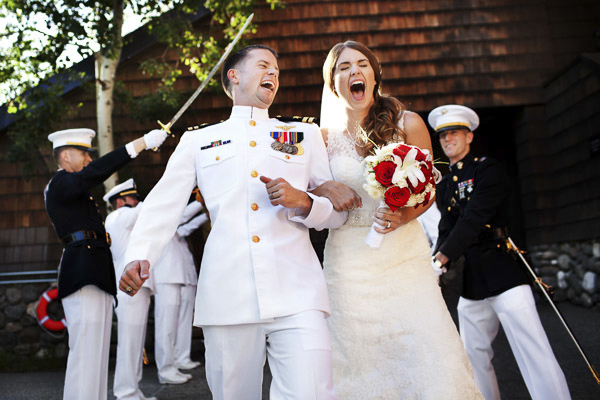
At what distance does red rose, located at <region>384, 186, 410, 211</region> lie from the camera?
3.06 m

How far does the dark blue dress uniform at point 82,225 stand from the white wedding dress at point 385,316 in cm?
189

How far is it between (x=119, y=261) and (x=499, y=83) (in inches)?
299

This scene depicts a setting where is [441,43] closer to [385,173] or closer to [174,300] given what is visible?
[174,300]

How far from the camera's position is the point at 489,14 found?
37.6 feet

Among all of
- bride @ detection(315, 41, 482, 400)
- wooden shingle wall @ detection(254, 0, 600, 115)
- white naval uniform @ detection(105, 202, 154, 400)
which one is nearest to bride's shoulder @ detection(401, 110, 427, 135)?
bride @ detection(315, 41, 482, 400)

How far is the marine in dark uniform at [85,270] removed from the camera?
4.52m

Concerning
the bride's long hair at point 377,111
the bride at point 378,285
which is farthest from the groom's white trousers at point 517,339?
the bride's long hair at point 377,111

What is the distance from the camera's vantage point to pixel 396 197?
3.07 metres

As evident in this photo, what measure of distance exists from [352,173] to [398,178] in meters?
0.47

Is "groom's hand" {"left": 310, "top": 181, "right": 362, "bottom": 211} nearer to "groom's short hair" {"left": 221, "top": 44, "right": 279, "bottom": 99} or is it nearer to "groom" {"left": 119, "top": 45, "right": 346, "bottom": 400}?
"groom" {"left": 119, "top": 45, "right": 346, "bottom": 400}

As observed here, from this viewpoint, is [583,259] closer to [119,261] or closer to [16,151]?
[119,261]

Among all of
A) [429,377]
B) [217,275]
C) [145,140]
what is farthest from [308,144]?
[145,140]

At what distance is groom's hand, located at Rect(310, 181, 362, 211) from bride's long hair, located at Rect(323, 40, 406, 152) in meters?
0.48

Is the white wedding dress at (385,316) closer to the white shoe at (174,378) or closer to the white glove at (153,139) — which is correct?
the white glove at (153,139)
